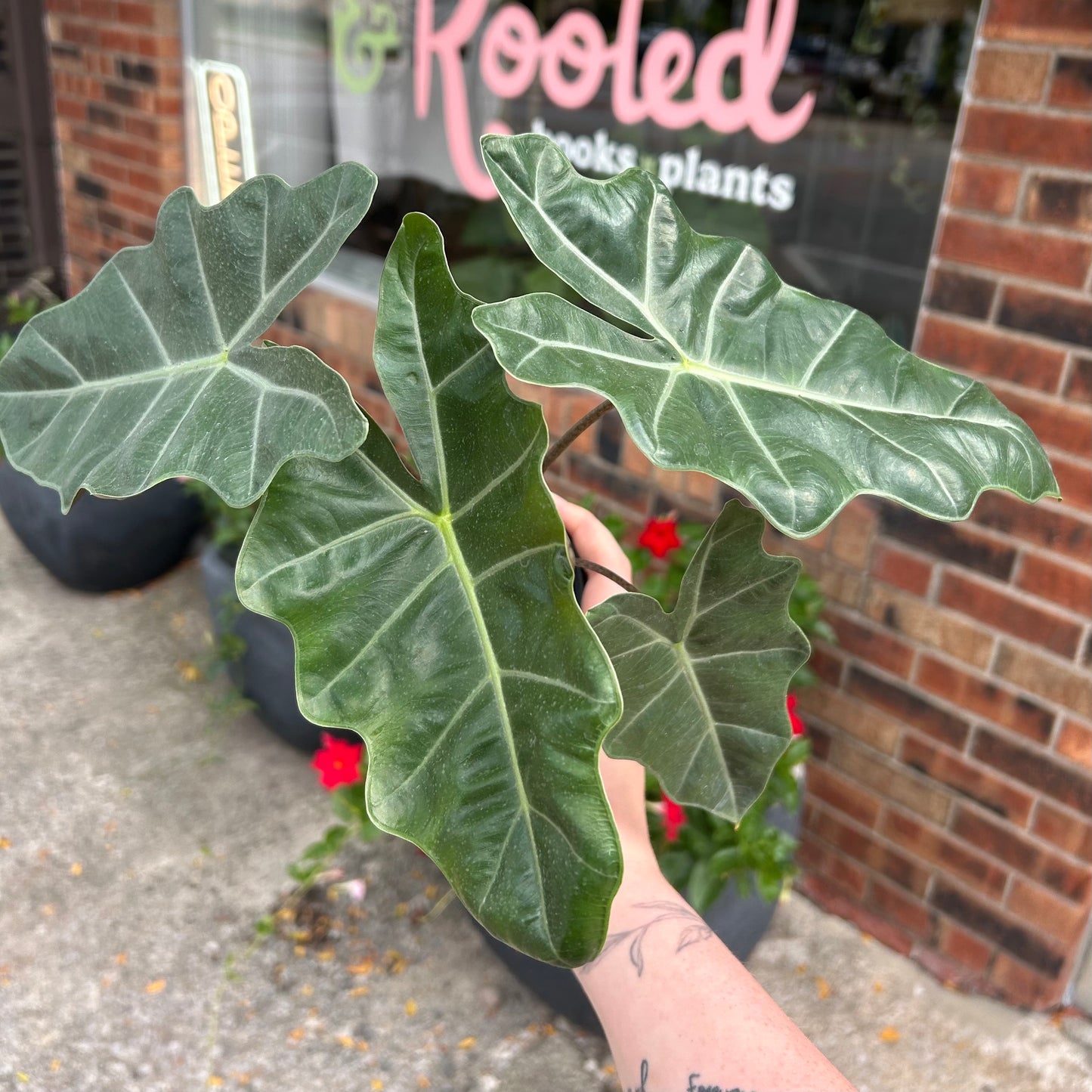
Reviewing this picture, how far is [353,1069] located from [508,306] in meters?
1.41

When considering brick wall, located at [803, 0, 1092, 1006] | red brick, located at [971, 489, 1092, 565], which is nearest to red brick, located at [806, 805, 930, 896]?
brick wall, located at [803, 0, 1092, 1006]

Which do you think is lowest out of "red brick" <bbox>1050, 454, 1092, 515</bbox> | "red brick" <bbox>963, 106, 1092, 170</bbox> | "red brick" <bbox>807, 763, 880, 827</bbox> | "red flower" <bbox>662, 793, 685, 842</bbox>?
"red brick" <bbox>807, 763, 880, 827</bbox>

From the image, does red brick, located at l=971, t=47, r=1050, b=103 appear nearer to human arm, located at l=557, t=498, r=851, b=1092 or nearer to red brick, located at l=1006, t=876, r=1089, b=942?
human arm, located at l=557, t=498, r=851, b=1092

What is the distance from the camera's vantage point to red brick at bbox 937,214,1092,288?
4.78ft

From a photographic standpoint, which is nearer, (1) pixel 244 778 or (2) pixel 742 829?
(2) pixel 742 829

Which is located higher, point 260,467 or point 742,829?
point 260,467

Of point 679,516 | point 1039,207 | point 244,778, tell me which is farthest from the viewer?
point 244,778

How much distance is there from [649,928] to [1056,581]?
2.92 ft

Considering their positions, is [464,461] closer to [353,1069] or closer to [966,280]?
[966,280]

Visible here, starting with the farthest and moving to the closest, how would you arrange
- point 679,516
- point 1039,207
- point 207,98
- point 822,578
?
1. point 207,98
2. point 679,516
3. point 822,578
4. point 1039,207

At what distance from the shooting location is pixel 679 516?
207 cm

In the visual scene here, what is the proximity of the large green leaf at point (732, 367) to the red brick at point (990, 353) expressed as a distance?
75 cm

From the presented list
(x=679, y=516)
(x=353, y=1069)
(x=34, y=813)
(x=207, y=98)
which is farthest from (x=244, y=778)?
(x=207, y=98)

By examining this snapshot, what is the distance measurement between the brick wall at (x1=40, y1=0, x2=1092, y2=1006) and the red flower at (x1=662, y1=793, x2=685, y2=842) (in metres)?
0.46
